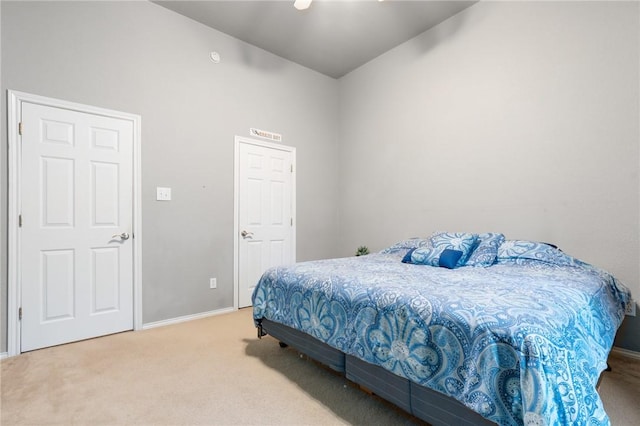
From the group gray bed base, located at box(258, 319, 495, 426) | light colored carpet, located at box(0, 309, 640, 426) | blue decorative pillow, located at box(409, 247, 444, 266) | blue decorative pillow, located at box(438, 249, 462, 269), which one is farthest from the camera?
blue decorative pillow, located at box(409, 247, 444, 266)

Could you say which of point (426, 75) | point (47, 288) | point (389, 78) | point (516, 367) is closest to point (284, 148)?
point (389, 78)

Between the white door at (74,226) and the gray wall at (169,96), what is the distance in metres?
0.14

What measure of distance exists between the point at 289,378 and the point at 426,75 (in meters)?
3.42

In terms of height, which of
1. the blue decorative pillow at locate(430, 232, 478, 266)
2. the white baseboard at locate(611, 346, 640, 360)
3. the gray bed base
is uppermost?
the blue decorative pillow at locate(430, 232, 478, 266)

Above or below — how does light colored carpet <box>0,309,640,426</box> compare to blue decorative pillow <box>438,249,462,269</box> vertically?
below

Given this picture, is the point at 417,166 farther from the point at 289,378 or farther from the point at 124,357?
the point at 124,357

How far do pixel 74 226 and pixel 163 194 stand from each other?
76 cm

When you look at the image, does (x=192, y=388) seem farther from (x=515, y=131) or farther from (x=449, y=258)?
(x=515, y=131)

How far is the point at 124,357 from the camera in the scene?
7.57ft

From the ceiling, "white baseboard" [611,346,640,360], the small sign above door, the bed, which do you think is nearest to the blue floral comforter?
the bed

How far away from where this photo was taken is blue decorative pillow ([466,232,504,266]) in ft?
7.93

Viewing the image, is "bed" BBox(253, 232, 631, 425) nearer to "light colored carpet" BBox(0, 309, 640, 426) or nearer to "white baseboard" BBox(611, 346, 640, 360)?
"light colored carpet" BBox(0, 309, 640, 426)

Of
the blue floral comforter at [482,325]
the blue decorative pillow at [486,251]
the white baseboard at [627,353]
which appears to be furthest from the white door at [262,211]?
the white baseboard at [627,353]

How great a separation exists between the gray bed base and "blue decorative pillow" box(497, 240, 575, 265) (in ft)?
5.12
